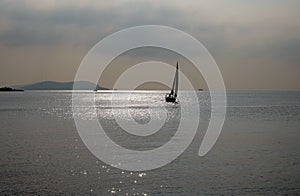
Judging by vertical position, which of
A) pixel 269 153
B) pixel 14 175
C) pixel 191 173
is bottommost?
pixel 14 175

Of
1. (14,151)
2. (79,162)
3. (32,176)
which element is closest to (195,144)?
(79,162)

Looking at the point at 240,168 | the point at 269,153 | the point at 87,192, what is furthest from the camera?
the point at 269,153

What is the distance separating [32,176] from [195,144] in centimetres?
2964

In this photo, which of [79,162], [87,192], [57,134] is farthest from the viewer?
[57,134]

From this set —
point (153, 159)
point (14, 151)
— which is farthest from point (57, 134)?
point (153, 159)

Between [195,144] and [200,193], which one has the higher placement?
[195,144]

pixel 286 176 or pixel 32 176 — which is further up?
pixel 286 176

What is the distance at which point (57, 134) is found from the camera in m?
79.9

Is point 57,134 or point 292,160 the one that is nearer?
point 292,160

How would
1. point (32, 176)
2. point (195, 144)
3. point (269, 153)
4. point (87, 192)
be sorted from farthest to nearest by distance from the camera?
point (195, 144)
point (269, 153)
point (32, 176)
point (87, 192)

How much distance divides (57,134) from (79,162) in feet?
106

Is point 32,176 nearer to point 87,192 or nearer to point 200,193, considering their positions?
point 87,192

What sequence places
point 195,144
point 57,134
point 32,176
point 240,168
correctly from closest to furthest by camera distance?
point 32,176 < point 240,168 < point 195,144 < point 57,134

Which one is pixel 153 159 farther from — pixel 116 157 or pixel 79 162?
pixel 79 162
